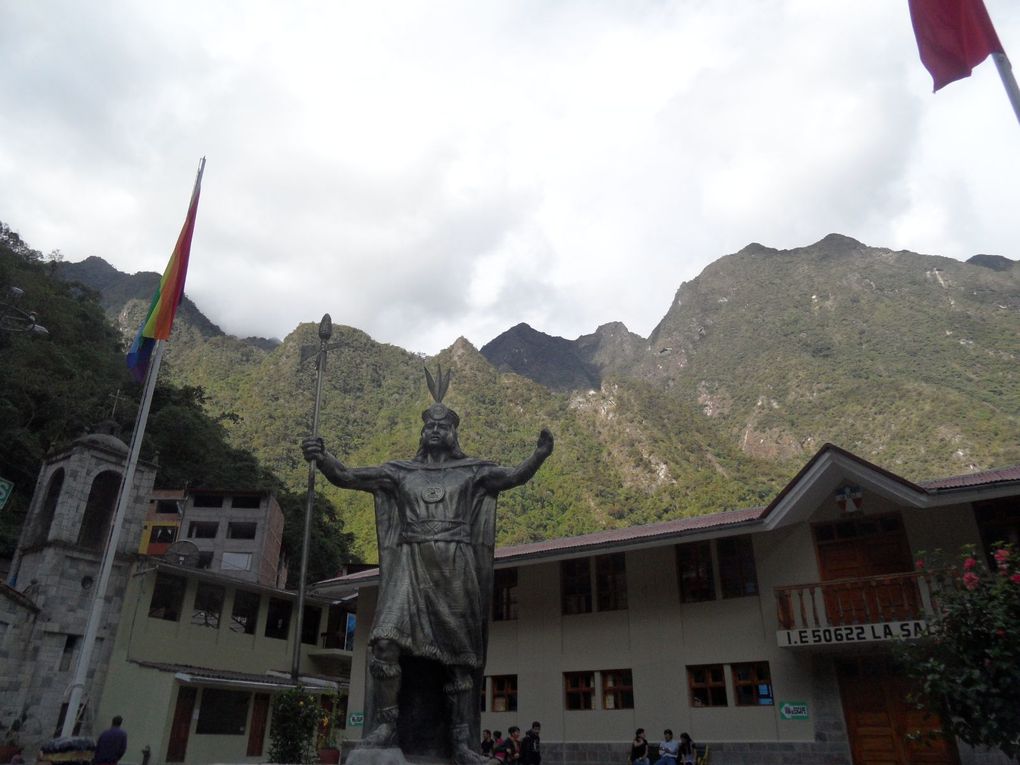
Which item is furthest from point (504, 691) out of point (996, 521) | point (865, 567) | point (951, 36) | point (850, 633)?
point (951, 36)

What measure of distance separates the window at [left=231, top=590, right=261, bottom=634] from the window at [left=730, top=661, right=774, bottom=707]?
17.8 m

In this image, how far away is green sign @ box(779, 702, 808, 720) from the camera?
1401 cm

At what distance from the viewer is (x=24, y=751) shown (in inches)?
714

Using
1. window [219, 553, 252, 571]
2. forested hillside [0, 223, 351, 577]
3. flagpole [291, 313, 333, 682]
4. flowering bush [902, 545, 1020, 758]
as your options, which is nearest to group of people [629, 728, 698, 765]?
flowering bush [902, 545, 1020, 758]

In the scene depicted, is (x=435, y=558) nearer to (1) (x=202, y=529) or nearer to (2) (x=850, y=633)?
(2) (x=850, y=633)

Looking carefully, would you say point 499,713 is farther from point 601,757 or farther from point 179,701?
point 179,701

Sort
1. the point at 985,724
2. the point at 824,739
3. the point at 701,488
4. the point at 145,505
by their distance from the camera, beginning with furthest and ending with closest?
the point at 701,488, the point at 145,505, the point at 824,739, the point at 985,724

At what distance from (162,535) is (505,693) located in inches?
1116

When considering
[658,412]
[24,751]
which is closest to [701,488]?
[658,412]

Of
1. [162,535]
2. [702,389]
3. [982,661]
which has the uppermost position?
[702,389]

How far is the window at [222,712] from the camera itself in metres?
22.2

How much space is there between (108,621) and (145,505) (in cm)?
344

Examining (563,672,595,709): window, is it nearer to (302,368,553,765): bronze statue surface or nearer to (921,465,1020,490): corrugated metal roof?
(921,465,1020,490): corrugated metal roof

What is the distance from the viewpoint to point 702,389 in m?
110
